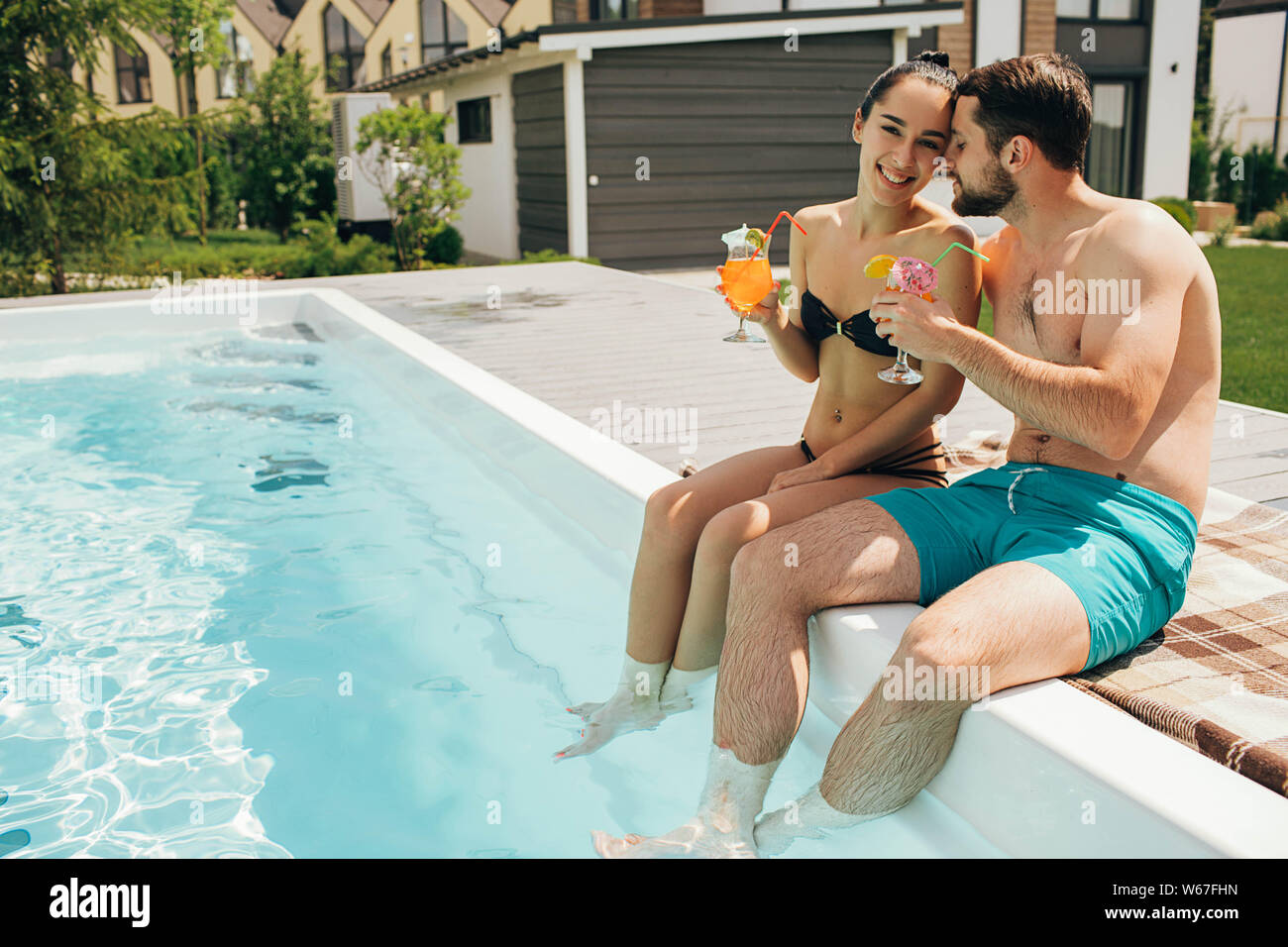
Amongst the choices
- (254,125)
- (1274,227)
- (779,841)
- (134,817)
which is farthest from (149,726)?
(254,125)

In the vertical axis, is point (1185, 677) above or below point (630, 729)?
above

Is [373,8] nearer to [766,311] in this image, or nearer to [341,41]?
[341,41]

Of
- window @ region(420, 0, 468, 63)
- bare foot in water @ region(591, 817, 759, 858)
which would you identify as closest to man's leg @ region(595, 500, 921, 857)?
bare foot in water @ region(591, 817, 759, 858)

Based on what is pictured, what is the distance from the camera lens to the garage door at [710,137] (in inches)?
551

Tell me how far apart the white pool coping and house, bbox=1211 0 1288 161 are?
24.1 meters

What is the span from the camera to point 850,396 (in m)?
2.82

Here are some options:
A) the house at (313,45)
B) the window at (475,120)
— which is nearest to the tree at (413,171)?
the window at (475,120)

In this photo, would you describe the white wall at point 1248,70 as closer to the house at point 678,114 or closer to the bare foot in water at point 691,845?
the house at point 678,114

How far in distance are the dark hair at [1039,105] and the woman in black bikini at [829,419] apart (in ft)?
0.67
